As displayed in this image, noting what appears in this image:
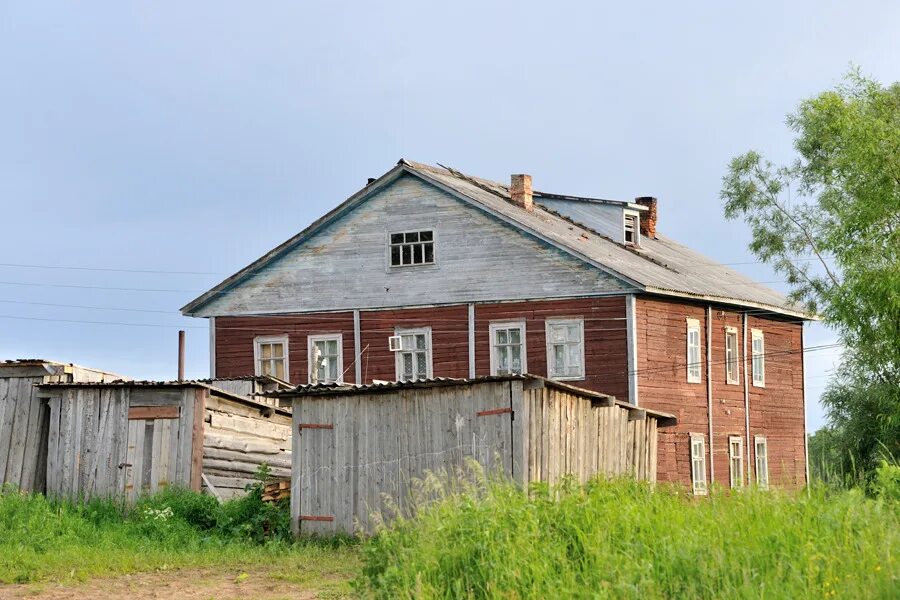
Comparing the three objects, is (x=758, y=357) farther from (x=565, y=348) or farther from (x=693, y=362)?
(x=565, y=348)

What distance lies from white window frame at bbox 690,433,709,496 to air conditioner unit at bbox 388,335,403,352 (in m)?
7.69

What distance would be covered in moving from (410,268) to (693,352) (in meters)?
7.53

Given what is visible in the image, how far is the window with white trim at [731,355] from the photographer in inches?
1387

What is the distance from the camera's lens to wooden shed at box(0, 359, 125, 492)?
22797mm

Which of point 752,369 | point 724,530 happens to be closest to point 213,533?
point 724,530

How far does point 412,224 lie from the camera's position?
110ft

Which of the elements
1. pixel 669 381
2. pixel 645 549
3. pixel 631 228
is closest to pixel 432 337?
pixel 669 381

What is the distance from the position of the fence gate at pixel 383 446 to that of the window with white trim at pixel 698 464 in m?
14.4

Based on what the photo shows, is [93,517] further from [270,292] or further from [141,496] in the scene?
[270,292]

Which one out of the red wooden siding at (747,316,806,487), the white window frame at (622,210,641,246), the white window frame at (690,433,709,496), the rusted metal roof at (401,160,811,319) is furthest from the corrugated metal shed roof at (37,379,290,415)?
the red wooden siding at (747,316,806,487)

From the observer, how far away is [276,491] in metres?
21.2

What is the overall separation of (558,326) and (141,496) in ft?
41.3

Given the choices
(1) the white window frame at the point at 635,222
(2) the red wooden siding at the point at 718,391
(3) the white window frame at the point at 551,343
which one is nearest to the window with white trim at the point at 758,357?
(2) the red wooden siding at the point at 718,391

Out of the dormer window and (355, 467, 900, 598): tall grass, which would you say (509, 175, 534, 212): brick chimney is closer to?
the dormer window
